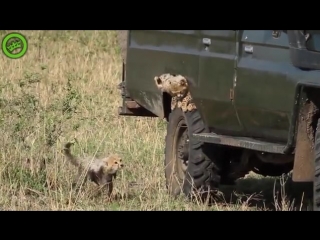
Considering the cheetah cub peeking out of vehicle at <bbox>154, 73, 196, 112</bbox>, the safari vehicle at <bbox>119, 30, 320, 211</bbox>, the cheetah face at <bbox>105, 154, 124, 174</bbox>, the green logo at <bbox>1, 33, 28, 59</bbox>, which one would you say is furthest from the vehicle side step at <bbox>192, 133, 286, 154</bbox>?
the green logo at <bbox>1, 33, 28, 59</bbox>

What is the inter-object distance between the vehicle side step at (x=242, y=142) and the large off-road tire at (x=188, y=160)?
154 mm

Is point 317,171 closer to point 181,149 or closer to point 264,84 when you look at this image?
point 264,84

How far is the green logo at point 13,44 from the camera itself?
1019cm

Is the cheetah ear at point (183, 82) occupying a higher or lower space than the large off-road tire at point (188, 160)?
higher

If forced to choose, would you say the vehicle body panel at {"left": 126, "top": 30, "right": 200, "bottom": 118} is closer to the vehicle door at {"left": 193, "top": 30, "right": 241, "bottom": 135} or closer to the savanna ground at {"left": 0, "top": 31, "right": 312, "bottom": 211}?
the vehicle door at {"left": 193, "top": 30, "right": 241, "bottom": 135}

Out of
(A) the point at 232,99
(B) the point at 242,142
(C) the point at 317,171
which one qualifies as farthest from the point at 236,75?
(C) the point at 317,171

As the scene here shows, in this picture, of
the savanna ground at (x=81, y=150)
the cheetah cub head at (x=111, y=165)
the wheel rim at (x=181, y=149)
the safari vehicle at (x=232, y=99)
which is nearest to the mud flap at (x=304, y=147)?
the safari vehicle at (x=232, y=99)

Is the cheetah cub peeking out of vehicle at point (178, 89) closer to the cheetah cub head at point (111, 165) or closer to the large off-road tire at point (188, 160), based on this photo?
the large off-road tire at point (188, 160)

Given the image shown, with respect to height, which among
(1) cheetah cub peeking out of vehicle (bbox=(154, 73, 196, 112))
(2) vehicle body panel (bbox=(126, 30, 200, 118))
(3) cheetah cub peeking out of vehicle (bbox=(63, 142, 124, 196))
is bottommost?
(3) cheetah cub peeking out of vehicle (bbox=(63, 142, 124, 196))

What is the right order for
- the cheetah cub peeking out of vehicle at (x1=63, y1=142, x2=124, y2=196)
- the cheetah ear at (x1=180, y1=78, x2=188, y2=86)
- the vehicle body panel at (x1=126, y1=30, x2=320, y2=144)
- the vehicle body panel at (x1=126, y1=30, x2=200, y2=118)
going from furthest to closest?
the cheetah cub peeking out of vehicle at (x1=63, y1=142, x2=124, y2=196) < the cheetah ear at (x1=180, y1=78, x2=188, y2=86) < the vehicle body panel at (x1=126, y1=30, x2=200, y2=118) < the vehicle body panel at (x1=126, y1=30, x2=320, y2=144)

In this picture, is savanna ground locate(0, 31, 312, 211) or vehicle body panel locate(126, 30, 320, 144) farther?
savanna ground locate(0, 31, 312, 211)

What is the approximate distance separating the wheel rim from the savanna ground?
22 cm

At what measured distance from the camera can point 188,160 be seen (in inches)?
345

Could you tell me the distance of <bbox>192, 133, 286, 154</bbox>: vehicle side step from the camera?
7516 mm
